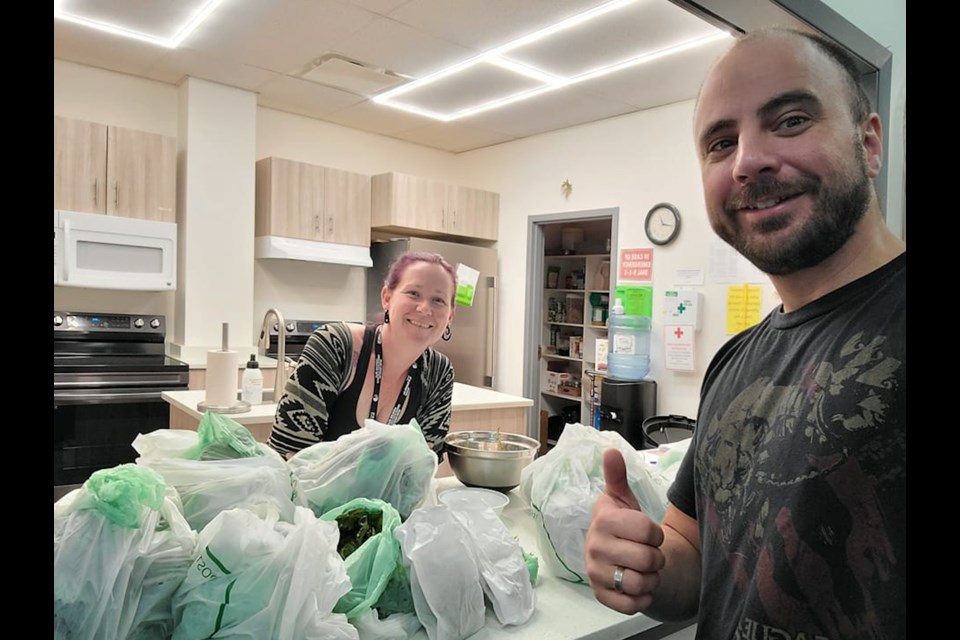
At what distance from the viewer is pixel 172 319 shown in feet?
13.5

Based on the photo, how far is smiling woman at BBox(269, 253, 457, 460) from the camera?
1.91m

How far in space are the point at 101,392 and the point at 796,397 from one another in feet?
11.5

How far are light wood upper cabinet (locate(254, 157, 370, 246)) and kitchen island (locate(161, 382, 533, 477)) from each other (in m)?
1.59

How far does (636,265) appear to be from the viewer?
4.33 meters

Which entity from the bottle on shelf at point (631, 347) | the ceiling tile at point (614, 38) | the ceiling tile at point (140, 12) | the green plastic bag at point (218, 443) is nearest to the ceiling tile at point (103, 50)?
the ceiling tile at point (140, 12)

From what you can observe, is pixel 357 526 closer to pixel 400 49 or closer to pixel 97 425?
pixel 97 425

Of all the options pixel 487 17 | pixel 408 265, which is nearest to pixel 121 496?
pixel 408 265

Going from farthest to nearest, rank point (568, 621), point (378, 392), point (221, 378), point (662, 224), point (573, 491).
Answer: point (662, 224)
point (221, 378)
point (378, 392)
point (573, 491)
point (568, 621)

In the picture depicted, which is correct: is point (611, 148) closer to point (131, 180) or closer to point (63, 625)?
point (131, 180)

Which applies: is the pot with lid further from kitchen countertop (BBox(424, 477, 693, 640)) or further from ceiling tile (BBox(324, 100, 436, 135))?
ceiling tile (BBox(324, 100, 436, 135))

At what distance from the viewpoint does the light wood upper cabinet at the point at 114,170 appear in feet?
11.2

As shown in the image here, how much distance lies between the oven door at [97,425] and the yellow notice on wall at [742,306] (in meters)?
3.36

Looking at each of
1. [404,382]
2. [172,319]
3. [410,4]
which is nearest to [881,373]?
[404,382]
